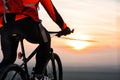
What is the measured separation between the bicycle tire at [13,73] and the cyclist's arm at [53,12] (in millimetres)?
898

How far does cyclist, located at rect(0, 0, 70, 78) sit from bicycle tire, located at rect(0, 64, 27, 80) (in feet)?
0.57

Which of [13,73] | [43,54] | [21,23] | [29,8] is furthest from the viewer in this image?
[43,54]

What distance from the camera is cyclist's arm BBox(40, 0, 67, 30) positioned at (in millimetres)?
9526

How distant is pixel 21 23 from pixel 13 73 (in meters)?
0.73

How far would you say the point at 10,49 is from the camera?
9.65 meters

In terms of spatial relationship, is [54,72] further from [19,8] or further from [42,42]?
[19,8]

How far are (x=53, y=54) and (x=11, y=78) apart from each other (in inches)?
54.7

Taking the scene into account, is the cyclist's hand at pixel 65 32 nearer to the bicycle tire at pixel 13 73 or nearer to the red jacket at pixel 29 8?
the red jacket at pixel 29 8

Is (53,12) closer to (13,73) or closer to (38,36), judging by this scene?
(38,36)

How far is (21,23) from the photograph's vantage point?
9.45 metres

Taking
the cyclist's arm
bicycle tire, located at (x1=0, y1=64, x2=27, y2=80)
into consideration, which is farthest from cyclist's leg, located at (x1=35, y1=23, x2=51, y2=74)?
bicycle tire, located at (x1=0, y1=64, x2=27, y2=80)

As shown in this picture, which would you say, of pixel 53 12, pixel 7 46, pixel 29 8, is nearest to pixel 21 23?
pixel 29 8

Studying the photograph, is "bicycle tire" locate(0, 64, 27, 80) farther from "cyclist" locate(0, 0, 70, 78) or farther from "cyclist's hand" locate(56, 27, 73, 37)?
"cyclist's hand" locate(56, 27, 73, 37)

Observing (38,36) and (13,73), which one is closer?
(13,73)
